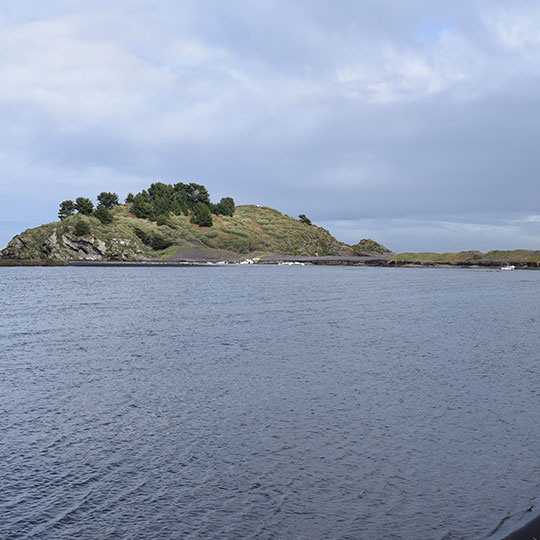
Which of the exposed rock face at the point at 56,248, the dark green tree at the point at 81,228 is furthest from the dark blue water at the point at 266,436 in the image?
the exposed rock face at the point at 56,248

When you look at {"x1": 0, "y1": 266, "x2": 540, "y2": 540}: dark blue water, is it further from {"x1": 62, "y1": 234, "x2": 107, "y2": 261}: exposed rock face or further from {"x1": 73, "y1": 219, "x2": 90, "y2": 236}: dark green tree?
{"x1": 62, "y1": 234, "x2": 107, "y2": 261}: exposed rock face

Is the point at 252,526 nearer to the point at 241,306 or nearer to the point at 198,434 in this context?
the point at 198,434

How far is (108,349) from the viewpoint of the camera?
29.7 meters

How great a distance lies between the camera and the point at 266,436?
15.6 meters

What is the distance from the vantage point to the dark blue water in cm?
1066

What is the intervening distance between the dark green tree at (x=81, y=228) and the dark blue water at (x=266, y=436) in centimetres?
15747

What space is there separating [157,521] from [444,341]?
27.5 m

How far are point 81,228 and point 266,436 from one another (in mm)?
181095

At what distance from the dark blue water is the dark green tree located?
517 ft

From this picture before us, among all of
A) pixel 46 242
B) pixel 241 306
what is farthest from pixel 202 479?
pixel 46 242

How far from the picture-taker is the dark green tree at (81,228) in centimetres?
18295

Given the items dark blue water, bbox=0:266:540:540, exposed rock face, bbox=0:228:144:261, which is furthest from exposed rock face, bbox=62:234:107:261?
dark blue water, bbox=0:266:540:540

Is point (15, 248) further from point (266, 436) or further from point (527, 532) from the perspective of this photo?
point (527, 532)

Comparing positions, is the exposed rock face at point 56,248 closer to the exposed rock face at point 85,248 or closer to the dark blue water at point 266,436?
the exposed rock face at point 85,248
